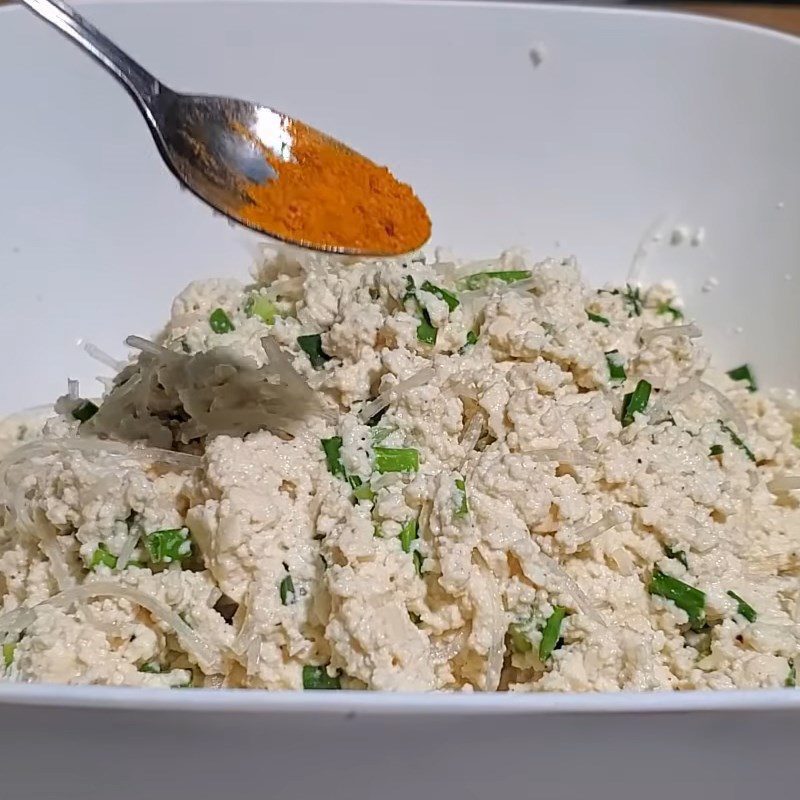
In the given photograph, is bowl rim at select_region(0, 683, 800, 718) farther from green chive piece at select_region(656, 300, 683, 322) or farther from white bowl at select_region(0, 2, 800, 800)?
green chive piece at select_region(656, 300, 683, 322)

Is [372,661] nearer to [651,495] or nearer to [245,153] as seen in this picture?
[651,495]

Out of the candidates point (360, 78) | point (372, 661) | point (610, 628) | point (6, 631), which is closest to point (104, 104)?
point (360, 78)

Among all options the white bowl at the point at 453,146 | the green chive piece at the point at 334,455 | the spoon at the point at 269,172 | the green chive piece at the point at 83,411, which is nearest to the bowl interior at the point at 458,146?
the white bowl at the point at 453,146

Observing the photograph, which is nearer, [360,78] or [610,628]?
[610,628]

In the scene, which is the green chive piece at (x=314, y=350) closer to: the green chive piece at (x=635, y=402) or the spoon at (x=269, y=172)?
the spoon at (x=269, y=172)

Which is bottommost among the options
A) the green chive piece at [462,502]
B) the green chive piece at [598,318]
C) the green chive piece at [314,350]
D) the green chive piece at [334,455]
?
the green chive piece at [462,502]

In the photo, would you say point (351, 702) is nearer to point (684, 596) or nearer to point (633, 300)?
point (684, 596)
